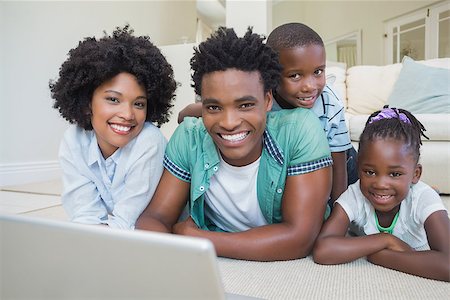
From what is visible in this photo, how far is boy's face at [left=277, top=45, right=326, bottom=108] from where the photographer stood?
3.94 feet

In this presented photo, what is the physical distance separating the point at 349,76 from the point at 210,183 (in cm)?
218

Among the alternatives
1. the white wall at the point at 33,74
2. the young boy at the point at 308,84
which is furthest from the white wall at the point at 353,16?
the young boy at the point at 308,84

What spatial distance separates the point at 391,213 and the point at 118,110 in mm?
854

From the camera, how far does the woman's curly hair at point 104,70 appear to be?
1169 millimetres

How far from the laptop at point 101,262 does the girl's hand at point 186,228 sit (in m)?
0.54

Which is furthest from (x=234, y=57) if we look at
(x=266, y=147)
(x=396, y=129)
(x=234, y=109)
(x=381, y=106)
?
(x=381, y=106)

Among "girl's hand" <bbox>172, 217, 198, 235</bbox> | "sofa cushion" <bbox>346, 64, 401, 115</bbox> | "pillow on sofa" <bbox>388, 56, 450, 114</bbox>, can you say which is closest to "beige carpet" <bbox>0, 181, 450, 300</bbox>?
"girl's hand" <bbox>172, 217, 198, 235</bbox>

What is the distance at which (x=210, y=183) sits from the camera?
1.12 m

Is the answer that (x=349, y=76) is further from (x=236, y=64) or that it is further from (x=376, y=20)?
(x=376, y=20)

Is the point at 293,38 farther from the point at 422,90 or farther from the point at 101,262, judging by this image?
the point at 422,90

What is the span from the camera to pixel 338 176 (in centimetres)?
130

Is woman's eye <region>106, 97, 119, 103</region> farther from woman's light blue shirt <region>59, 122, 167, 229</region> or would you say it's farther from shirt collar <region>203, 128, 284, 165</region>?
shirt collar <region>203, 128, 284, 165</region>

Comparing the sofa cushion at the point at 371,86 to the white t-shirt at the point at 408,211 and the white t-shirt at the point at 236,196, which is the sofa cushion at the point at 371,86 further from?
the white t-shirt at the point at 236,196

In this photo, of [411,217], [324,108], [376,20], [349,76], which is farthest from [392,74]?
[376,20]
